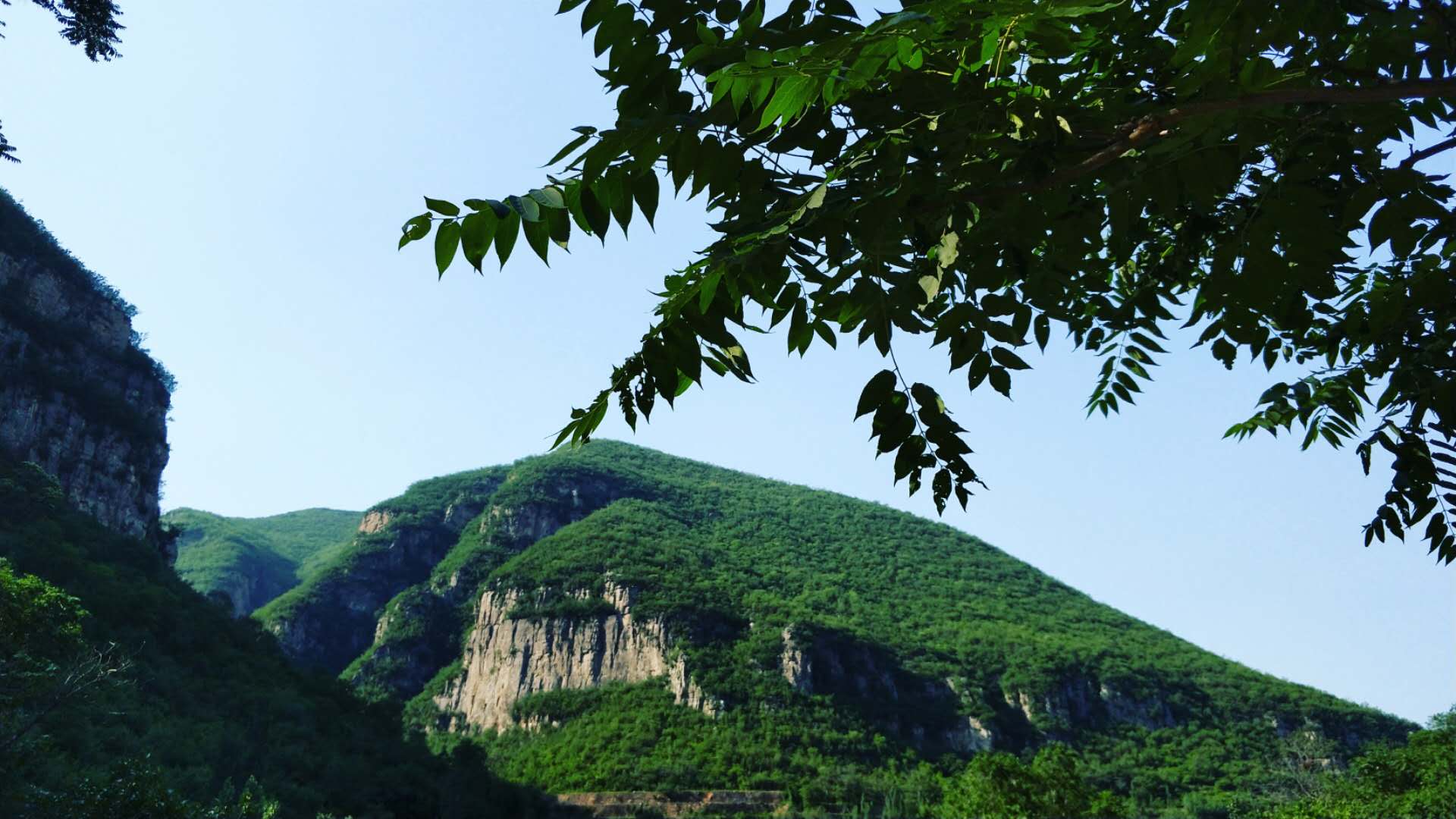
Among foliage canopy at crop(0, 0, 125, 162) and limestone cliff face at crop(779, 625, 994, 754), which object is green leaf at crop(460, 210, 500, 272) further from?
limestone cliff face at crop(779, 625, 994, 754)

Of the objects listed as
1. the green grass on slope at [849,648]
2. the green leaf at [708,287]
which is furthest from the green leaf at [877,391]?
the green grass on slope at [849,648]

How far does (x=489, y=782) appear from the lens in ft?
158

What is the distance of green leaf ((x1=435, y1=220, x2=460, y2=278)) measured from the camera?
2086 millimetres

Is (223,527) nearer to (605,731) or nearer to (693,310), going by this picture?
(605,731)

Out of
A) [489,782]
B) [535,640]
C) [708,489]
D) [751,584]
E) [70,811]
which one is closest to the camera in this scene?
[70,811]

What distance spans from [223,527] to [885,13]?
607 feet

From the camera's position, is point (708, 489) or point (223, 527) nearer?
point (708, 489)

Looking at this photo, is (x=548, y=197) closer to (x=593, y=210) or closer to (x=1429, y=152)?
(x=593, y=210)

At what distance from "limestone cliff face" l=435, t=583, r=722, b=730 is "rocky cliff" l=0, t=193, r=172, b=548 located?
44335mm

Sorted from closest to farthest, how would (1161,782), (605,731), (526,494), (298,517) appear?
(1161,782), (605,731), (526,494), (298,517)

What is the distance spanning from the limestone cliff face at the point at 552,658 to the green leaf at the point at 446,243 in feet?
309

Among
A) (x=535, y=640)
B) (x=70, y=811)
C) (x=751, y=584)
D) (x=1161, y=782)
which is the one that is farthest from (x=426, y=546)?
(x=70, y=811)

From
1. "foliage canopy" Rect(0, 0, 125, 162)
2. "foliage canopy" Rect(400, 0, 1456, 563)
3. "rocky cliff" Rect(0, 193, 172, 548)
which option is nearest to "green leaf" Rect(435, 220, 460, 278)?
"foliage canopy" Rect(400, 0, 1456, 563)

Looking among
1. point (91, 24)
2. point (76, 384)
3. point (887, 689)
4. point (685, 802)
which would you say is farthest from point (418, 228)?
point (887, 689)
